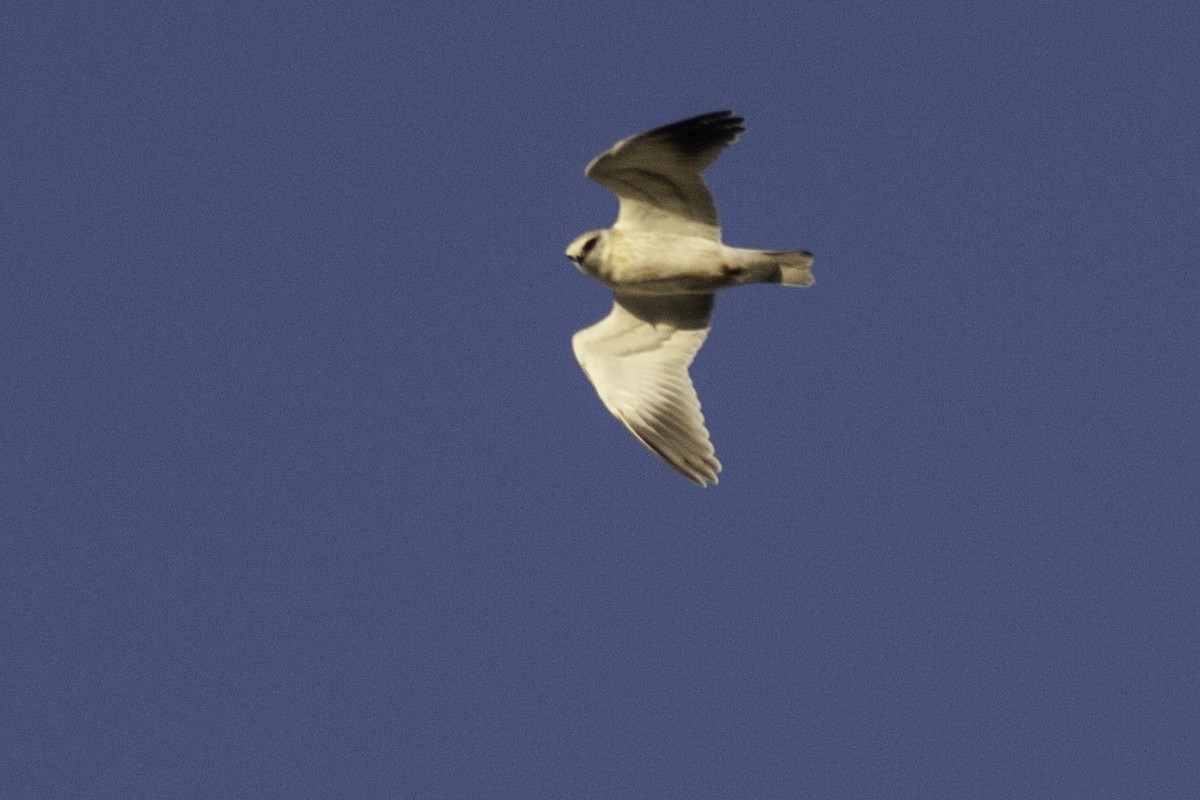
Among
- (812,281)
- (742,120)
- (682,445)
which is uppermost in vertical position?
(742,120)

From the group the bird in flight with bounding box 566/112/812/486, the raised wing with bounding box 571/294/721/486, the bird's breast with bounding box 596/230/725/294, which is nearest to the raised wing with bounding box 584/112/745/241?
the bird in flight with bounding box 566/112/812/486

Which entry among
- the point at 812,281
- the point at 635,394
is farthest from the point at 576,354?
the point at 812,281

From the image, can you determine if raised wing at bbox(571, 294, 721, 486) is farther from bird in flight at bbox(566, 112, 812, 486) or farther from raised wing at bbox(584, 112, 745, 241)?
raised wing at bbox(584, 112, 745, 241)

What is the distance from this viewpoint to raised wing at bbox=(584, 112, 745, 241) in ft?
64.0

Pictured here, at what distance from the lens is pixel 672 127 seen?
19516 millimetres

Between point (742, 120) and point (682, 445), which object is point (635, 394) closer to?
point (682, 445)

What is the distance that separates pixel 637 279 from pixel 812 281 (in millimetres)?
1567

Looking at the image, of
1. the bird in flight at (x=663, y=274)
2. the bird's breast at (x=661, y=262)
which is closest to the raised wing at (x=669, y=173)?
the bird in flight at (x=663, y=274)

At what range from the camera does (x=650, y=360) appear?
2083 cm

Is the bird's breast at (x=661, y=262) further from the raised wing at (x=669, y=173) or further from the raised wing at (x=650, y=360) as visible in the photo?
the raised wing at (x=650, y=360)

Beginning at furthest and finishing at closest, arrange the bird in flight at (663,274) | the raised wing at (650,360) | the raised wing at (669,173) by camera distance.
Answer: the raised wing at (650,360), the bird in flight at (663,274), the raised wing at (669,173)

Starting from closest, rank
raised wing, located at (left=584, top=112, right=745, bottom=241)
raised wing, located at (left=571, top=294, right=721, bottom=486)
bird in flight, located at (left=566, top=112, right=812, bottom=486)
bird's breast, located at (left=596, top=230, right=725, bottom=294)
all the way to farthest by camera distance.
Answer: raised wing, located at (left=584, top=112, right=745, bottom=241) → bird in flight, located at (left=566, top=112, right=812, bottom=486) → bird's breast, located at (left=596, top=230, right=725, bottom=294) → raised wing, located at (left=571, top=294, right=721, bottom=486)

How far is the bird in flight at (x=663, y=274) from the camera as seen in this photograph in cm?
1973

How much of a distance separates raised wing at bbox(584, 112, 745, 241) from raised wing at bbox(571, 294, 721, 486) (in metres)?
0.83
